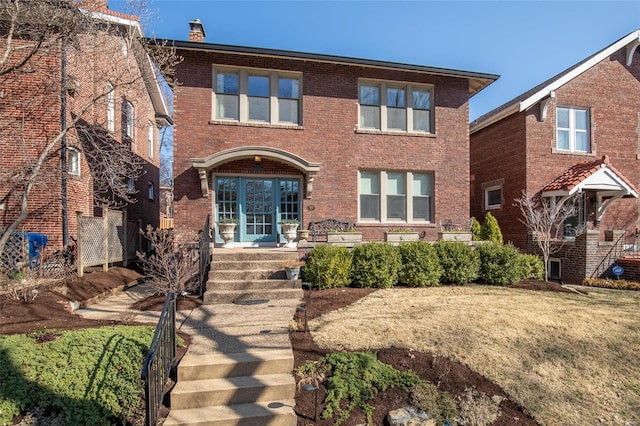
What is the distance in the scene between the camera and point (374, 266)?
8.36 meters

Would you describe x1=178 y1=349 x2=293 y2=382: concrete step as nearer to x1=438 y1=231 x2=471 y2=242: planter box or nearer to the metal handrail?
x1=438 y1=231 x2=471 y2=242: planter box

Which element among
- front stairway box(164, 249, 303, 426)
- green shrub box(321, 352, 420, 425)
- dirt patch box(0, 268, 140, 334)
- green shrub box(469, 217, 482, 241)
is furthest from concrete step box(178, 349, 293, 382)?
green shrub box(469, 217, 482, 241)

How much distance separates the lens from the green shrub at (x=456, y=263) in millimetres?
8906

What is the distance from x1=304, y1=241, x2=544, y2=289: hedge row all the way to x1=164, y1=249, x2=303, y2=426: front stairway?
1418 mm

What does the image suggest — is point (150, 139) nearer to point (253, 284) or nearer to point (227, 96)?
point (227, 96)

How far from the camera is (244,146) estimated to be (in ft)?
34.0

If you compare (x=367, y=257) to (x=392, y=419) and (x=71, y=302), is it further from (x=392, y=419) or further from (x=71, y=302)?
(x=71, y=302)

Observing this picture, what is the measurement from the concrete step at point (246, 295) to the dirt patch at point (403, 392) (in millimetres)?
2272

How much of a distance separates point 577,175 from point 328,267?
10.2 metres

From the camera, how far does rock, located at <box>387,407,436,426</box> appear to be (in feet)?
11.9

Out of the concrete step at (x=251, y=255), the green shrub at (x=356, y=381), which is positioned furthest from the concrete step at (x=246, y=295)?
the green shrub at (x=356, y=381)

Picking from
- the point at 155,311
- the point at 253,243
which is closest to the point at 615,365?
the point at 155,311

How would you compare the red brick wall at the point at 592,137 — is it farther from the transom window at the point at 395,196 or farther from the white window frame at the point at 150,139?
the white window frame at the point at 150,139

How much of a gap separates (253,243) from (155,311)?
4340 millimetres
